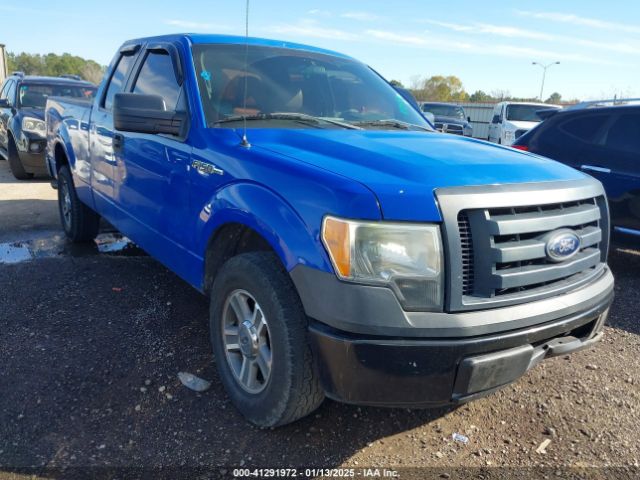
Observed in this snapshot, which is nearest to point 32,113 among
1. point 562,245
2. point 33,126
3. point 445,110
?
point 33,126

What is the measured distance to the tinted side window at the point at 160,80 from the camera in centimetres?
339

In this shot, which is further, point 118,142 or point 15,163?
point 15,163

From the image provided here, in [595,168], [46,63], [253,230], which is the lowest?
[253,230]

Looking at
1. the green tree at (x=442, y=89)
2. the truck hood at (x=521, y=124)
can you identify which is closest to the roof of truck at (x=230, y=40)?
the truck hood at (x=521, y=124)

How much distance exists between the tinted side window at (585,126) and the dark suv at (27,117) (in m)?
7.95

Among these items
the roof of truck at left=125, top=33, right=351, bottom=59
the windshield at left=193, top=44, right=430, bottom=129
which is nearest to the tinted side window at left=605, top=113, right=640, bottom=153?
the windshield at left=193, top=44, right=430, bottom=129

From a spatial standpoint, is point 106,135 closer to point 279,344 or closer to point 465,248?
point 279,344

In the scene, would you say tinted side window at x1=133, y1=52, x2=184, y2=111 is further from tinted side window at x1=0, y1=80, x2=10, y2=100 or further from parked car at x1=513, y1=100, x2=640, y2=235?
tinted side window at x1=0, y1=80, x2=10, y2=100

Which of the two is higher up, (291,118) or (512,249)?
(291,118)

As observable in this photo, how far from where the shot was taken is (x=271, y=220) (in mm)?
2324

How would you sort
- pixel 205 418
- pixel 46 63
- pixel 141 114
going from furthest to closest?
pixel 46 63 < pixel 141 114 < pixel 205 418

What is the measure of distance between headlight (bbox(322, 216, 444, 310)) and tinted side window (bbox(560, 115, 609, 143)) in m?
4.35

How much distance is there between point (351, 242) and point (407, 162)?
1.78 feet

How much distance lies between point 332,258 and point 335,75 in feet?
6.85
